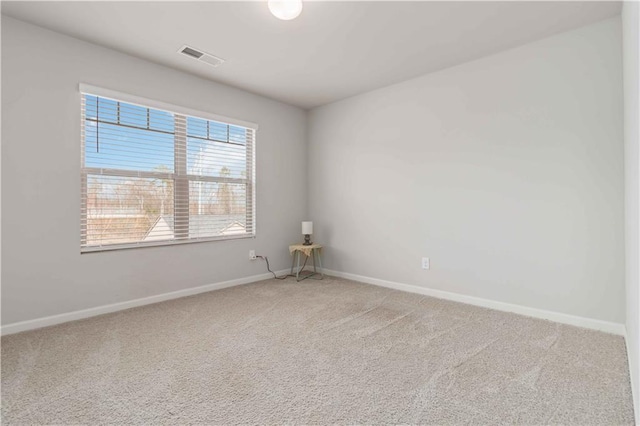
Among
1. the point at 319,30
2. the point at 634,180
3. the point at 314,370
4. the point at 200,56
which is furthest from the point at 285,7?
the point at 314,370

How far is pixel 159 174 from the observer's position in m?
3.32

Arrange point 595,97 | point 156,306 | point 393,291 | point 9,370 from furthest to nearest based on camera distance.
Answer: point 393,291
point 156,306
point 595,97
point 9,370

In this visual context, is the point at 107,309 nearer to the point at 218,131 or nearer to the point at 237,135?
the point at 218,131

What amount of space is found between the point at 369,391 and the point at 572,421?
93cm

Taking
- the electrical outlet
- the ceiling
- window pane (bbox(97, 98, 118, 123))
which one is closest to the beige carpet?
the electrical outlet

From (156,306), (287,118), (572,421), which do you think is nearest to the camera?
(572,421)

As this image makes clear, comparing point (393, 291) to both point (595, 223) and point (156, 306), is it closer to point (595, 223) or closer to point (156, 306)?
point (595, 223)

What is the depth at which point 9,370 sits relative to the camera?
1.88 metres

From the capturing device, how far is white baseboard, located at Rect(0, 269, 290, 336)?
248 cm

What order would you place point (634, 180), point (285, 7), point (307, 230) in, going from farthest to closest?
point (307, 230), point (285, 7), point (634, 180)

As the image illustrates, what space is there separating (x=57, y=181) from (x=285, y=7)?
2382mm

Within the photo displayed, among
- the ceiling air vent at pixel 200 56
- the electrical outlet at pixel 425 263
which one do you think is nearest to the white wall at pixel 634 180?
the electrical outlet at pixel 425 263

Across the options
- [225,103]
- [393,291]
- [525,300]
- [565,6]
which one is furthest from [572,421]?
[225,103]

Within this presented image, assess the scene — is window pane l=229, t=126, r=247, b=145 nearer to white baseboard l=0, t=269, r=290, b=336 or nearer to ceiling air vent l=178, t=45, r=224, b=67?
ceiling air vent l=178, t=45, r=224, b=67
